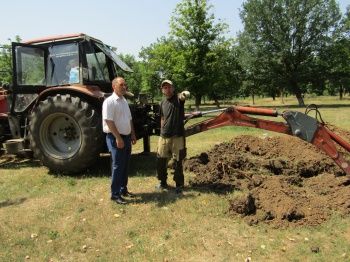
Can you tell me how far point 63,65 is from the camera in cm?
854

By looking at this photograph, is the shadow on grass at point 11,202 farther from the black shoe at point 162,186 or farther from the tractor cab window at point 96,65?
the tractor cab window at point 96,65

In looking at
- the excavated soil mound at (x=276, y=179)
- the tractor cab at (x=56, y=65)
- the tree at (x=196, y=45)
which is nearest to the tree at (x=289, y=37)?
the tree at (x=196, y=45)

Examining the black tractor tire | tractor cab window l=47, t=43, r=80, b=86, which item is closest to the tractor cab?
tractor cab window l=47, t=43, r=80, b=86

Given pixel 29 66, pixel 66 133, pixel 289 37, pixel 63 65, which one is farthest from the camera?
Result: pixel 289 37

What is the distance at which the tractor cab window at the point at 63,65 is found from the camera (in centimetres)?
833

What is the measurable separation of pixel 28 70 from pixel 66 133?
5.50 ft

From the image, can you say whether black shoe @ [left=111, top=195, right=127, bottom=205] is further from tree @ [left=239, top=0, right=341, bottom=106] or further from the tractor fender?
tree @ [left=239, top=0, right=341, bottom=106]

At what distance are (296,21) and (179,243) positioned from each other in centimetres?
3721

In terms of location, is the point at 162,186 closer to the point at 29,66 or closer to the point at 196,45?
the point at 29,66

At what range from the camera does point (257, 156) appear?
930cm

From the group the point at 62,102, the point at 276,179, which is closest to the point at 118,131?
the point at 62,102

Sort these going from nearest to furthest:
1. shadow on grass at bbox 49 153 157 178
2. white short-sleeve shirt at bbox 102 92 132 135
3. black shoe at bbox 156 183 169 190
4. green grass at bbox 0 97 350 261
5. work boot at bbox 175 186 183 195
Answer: green grass at bbox 0 97 350 261
white short-sleeve shirt at bbox 102 92 132 135
work boot at bbox 175 186 183 195
black shoe at bbox 156 183 169 190
shadow on grass at bbox 49 153 157 178

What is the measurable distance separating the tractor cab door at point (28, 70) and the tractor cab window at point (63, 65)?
7.5 inches

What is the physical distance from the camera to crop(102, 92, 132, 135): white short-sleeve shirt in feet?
20.5
